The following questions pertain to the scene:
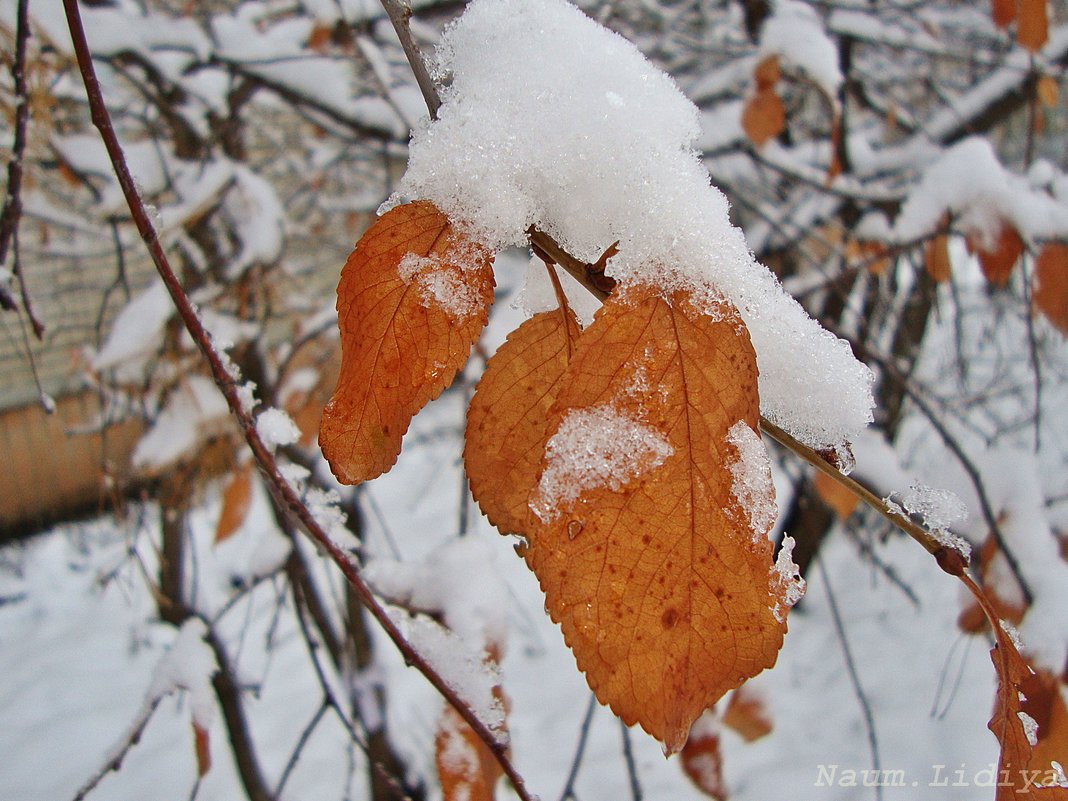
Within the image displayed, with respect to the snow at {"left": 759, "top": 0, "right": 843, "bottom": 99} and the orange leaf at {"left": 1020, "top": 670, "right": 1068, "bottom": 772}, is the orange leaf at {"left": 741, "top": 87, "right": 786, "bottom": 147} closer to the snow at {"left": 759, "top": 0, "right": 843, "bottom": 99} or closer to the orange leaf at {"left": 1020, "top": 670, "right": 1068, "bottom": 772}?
the snow at {"left": 759, "top": 0, "right": 843, "bottom": 99}

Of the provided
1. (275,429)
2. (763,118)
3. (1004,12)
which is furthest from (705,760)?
(1004,12)

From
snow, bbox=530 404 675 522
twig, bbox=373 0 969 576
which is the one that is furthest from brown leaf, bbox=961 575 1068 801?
snow, bbox=530 404 675 522

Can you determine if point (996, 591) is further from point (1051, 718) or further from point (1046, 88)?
point (1046, 88)

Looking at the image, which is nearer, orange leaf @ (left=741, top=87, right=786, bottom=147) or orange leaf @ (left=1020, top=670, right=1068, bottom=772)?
orange leaf @ (left=1020, top=670, right=1068, bottom=772)

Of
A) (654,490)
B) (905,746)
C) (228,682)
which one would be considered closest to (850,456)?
(654,490)

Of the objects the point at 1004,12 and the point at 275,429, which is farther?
the point at 1004,12

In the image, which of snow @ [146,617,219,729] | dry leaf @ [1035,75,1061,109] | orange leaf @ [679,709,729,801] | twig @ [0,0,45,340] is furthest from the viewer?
dry leaf @ [1035,75,1061,109]
